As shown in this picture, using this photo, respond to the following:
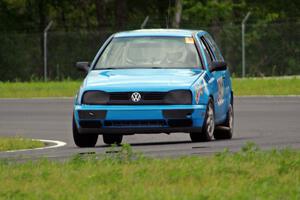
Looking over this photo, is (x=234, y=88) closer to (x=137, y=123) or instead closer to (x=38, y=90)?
(x=38, y=90)

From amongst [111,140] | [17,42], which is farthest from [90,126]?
[17,42]

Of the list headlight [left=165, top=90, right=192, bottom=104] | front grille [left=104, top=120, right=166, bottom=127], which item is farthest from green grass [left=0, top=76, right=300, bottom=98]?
front grille [left=104, top=120, right=166, bottom=127]

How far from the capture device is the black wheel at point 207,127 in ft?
61.6

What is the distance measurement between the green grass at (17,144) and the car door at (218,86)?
267 cm

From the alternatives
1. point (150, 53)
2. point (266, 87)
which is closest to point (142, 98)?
point (150, 53)

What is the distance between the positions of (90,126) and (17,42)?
33.3 m

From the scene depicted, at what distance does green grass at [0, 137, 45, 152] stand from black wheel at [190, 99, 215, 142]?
2.41m

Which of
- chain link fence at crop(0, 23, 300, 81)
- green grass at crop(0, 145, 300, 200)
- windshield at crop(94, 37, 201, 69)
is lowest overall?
chain link fence at crop(0, 23, 300, 81)

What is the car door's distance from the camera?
1980 cm

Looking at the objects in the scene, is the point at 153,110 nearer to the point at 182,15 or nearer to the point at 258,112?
the point at 258,112

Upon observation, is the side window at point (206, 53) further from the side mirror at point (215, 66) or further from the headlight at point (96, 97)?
the headlight at point (96, 97)

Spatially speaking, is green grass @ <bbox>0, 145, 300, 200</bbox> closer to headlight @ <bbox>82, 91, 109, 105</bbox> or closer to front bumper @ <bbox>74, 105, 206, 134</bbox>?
front bumper @ <bbox>74, 105, 206, 134</bbox>

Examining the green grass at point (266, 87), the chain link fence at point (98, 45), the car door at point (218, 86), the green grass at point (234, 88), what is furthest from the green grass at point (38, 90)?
the car door at point (218, 86)

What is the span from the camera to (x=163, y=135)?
23266mm
